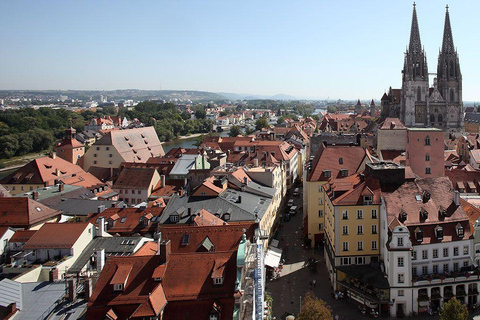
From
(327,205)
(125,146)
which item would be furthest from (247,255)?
(125,146)

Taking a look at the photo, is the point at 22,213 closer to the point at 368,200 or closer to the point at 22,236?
the point at 22,236

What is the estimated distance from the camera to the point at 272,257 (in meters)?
41.5

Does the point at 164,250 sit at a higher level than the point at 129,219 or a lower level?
higher

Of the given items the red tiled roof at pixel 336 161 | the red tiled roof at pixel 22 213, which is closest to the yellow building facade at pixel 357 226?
the red tiled roof at pixel 336 161

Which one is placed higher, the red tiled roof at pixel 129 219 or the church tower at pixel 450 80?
→ the church tower at pixel 450 80

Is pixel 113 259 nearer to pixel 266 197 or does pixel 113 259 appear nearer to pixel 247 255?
pixel 247 255

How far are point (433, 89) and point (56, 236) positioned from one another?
9699 cm

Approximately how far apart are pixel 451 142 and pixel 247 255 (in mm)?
76828

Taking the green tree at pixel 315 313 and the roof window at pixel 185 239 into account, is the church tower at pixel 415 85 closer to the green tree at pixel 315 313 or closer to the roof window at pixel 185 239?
the green tree at pixel 315 313

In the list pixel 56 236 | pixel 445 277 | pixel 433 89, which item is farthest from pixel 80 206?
pixel 433 89

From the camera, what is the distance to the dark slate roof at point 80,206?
158 ft

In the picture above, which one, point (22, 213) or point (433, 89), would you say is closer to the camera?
point (22, 213)

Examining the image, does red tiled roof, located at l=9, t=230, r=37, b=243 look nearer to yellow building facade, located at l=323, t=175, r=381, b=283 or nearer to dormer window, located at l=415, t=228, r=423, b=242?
yellow building facade, located at l=323, t=175, r=381, b=283

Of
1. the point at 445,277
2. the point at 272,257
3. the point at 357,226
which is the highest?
the point at 357,226
